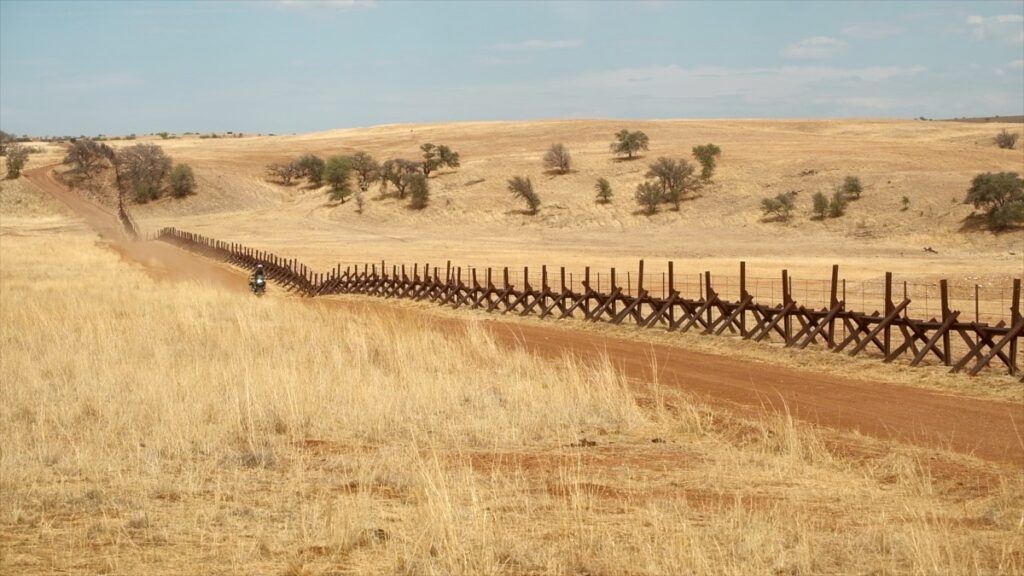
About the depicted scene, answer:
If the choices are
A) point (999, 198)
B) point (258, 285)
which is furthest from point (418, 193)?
point (258, 285)

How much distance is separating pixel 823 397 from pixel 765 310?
6884 mm

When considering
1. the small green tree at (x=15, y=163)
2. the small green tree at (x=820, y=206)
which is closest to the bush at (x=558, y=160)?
the small green tree at (x=820, y=206)

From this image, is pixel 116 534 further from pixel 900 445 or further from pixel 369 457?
pixel 900 445

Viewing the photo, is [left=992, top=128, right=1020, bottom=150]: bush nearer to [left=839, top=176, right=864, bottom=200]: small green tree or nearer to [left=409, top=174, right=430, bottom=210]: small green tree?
[left=839, top=176, right=864, bottom=200]: small green tree

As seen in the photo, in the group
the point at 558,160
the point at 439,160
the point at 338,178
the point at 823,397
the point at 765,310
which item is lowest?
the point at 823,397

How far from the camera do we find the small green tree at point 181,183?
111000mm

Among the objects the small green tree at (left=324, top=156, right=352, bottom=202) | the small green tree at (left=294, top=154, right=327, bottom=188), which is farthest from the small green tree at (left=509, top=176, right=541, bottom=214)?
the small green tree at (left=294, top=154, right=327, bottom=188)

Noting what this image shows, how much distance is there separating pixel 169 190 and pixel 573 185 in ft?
140

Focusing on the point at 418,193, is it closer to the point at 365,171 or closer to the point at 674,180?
the point at 365,171

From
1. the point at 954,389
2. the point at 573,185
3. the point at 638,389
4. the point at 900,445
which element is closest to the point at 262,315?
the point at 638,389

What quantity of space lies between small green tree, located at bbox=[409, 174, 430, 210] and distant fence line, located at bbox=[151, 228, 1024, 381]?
142 ft

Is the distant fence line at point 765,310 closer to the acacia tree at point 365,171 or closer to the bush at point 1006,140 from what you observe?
the acacia tree at point 365,171

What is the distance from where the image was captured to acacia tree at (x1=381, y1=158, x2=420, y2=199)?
98125 millimetres

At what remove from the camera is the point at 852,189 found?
251ft
